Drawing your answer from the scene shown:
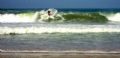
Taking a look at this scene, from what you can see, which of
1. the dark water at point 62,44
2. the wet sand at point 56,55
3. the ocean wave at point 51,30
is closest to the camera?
the wet sand at point 56,55

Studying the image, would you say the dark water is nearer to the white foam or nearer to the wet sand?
the wet sand

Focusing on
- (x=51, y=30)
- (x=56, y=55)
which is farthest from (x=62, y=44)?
(x=51, y=30)

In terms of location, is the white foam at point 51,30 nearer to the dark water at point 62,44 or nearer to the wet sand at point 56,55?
the dark water at point 62,44

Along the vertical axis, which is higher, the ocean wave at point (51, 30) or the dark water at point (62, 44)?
the ocean wave at point (51, 30)

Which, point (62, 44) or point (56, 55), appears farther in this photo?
point (62, 44)

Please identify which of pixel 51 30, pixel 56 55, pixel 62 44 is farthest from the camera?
pixel 51 30

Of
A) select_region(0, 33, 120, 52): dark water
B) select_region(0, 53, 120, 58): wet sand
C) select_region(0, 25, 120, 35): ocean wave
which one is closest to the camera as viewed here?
select_region(0, 53, 120, 58): wet sand

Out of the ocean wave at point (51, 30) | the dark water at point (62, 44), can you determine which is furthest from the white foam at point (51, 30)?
the dark water at point (62, 44)

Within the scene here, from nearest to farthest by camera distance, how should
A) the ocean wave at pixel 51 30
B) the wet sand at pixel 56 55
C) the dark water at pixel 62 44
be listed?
the wet sand at pixel 56 55 → the dark water at pixel 62 44 → the ocean wave at pixel 51 30

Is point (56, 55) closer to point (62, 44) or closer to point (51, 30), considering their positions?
point (62, 44)

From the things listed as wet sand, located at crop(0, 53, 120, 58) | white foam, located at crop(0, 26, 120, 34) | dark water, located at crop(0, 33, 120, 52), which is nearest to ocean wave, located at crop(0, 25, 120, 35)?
white foam, located at crop(0, 26, 120, 34)

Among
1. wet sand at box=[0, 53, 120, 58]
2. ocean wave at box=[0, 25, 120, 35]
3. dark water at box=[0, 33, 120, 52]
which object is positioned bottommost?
dark water at box=[0, 33, 120, 52]

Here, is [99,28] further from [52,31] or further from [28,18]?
[28,18]

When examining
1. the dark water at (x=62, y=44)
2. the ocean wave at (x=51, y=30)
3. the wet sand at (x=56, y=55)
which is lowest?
the dark water at (x=62, y=44)
